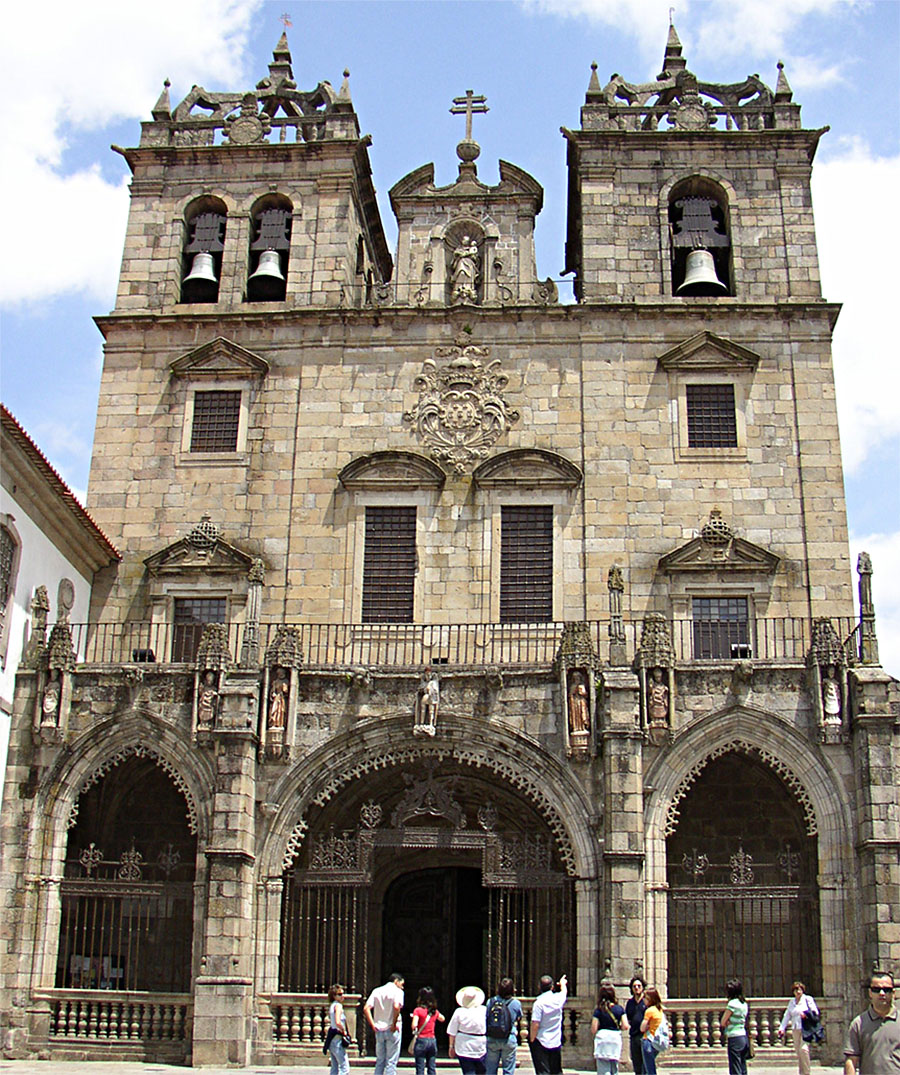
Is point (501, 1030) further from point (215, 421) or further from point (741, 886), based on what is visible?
point (215, 421)

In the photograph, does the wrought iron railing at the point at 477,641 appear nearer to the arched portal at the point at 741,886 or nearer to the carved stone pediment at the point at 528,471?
the arched portal at the point at 741,886

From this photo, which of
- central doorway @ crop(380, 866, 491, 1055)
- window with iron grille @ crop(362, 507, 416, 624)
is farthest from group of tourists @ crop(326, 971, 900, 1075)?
window with iron grille @ crop(362, 507, 416, 624)

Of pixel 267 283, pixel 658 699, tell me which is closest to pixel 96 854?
pixel 658 699

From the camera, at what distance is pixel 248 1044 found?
1823 centimetres

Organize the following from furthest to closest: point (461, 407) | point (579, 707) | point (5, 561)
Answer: point (461, 407) → point (5, 561) → point (579, 707)

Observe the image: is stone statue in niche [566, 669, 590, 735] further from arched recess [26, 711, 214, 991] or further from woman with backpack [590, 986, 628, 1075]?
arched recess [26, 711, 214, 991]

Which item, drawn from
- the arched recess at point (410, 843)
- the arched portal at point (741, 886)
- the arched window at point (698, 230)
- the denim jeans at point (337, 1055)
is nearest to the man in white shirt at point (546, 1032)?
the denim jeans at point (337, 1055)

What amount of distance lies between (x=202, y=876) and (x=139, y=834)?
285 centimetres

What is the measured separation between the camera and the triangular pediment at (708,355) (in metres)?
24.3

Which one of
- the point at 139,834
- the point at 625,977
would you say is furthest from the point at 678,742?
the point at 139,834

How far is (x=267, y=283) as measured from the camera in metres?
26.2

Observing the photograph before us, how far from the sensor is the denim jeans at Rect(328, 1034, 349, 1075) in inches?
597

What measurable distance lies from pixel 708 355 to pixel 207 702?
11.0 m

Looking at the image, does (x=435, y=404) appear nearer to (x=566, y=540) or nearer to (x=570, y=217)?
(x=566, y=540)
